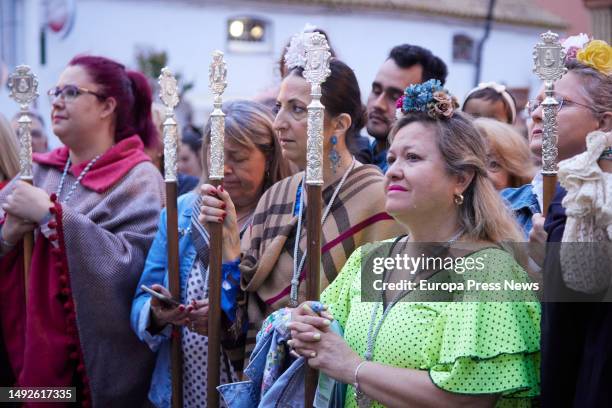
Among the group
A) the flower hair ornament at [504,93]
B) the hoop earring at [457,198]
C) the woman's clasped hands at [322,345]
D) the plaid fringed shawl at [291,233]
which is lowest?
the woman's clasped hands at [322,345]

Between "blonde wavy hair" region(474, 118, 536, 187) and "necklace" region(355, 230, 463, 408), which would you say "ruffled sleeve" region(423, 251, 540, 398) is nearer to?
"necklace" region(355, 230, 463, 408)

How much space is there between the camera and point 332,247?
3305 millimetres

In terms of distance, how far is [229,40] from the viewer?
730 inches

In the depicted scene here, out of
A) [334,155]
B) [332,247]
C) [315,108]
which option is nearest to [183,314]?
[332,247]

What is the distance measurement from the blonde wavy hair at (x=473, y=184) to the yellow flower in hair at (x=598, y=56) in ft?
1.43

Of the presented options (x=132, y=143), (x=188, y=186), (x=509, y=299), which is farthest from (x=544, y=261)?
(x=188, y=186)

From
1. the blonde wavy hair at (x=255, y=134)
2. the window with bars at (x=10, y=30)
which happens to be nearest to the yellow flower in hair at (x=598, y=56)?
the blonde wavy hair at (x=255, y=134)

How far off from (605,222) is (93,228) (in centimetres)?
232

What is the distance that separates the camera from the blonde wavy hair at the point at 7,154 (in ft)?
15.1

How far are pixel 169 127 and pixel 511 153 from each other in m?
1.39

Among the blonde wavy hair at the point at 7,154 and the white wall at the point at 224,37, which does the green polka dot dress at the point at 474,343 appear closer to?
the blonde wavy hair at the point at 7,154

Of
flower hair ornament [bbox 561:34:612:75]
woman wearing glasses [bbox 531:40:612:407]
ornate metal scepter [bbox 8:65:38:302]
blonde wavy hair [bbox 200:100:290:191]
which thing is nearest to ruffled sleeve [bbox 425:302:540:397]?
woman wearing glasses [bbox 531:40:612:407]

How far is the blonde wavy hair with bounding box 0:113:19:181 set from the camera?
4.61m

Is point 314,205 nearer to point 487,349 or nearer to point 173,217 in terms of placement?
point 487,349
